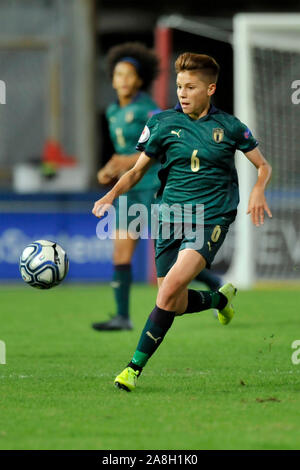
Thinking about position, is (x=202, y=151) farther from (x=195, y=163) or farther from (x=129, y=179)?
(x=129, y=179)

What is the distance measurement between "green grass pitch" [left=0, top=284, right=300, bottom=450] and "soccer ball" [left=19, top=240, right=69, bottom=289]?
56cm

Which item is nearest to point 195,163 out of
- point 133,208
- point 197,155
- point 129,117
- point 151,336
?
point 197,155

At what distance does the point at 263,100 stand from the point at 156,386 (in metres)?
7.49

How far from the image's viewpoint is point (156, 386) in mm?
5492

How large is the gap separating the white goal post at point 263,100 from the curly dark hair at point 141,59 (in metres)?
3.42

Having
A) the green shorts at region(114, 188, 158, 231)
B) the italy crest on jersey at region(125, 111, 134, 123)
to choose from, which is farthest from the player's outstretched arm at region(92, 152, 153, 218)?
the italy crest on jersey at region(125, 111, 134, 123)

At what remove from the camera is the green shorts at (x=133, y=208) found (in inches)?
322

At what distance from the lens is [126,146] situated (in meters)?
8.52

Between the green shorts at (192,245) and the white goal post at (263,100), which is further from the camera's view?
the white goal post at (263,100)

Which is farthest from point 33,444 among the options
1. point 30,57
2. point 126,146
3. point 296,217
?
point 30,57

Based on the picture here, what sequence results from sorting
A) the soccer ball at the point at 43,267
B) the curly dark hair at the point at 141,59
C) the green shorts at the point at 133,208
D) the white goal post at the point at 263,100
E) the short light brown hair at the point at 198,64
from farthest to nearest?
the white goal post at the point at 263,100 < the curly dark hair at the point at 141,59 < the green shorts at the point at 133,208 < the soccer ball at the point at 43,267 < the short light brown hair at the point at 198,64

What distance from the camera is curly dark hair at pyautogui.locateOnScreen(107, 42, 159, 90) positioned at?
28.3 feet

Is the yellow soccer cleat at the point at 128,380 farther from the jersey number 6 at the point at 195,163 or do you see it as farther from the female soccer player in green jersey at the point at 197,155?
the jersey number 6 at the point at 195,163

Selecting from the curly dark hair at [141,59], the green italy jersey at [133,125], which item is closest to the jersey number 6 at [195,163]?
the green italy jersey at [133,125]
